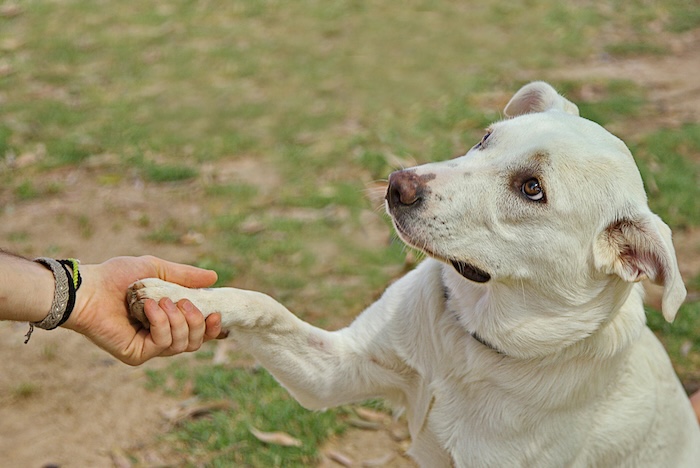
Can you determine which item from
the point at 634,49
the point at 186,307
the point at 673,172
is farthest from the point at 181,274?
the point at 634,49

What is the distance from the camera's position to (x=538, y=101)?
350 centimetres

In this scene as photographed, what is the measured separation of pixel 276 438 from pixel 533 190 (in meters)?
1.97

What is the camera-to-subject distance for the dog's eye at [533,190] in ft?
9.60

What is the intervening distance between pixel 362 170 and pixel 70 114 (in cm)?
285

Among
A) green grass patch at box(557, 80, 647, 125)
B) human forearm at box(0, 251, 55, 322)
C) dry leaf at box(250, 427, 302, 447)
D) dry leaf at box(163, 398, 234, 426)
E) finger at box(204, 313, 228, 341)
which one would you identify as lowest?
green grass patch at box(557, 80, 647, 125)

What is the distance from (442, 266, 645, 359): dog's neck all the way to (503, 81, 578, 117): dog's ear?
2.69 ft

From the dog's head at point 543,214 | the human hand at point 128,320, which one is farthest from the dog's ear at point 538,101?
the human hand at point 128,320

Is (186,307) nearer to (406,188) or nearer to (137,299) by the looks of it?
(137,299)

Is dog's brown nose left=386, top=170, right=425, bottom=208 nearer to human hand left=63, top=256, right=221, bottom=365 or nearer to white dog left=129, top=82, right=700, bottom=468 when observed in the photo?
white dog left=129, top=82, right=700, bottom=468

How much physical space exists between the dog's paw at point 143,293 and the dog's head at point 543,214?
2.83 feet

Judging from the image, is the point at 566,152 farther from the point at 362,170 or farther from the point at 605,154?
the point at 362,170

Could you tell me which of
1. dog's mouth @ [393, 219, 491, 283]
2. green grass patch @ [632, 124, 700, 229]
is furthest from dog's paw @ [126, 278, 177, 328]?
green grass patch @ [632, 124, 700, 229]

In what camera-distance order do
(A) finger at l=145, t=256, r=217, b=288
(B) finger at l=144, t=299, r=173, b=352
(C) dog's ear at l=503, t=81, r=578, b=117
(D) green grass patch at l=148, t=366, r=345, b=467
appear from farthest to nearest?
(D) green grass patch at l=148, t=366, r=345, b=467 < (C) dog's ear at l=503, t=81, r=578, b=117 < (A) finger at l=145, t=256, r=217, b=288 < (B) finger at l=144, t=299, r=173, b=352

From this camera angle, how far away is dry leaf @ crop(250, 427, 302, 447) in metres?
4.10
